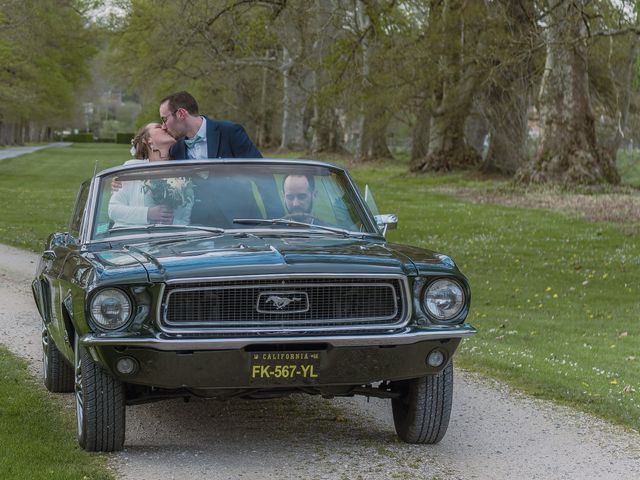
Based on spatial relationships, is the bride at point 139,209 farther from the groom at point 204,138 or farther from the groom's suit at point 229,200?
the groom at point 204,138

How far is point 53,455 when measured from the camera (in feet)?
19.8

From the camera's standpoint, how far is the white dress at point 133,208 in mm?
7012

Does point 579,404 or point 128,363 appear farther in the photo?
point 579,404

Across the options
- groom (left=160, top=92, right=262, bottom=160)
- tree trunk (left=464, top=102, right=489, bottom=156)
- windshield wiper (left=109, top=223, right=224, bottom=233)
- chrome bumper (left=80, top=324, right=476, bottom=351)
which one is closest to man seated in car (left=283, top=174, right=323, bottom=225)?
windshield wiper (left=109, top=223, right=224, bottom=233)

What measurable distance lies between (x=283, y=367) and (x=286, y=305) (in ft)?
1.02

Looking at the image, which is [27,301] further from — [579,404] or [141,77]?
[141,77]

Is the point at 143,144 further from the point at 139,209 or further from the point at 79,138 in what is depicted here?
the point at 79,138

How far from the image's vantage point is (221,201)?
281 inches

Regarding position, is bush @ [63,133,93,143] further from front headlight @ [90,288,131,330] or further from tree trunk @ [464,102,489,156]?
front headlight @ [90,288,131,330]

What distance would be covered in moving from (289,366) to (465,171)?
35.6m

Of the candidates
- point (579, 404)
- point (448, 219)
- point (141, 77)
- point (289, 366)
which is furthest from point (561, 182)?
point (141, 77)

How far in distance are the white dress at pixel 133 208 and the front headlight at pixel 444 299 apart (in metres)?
1.66

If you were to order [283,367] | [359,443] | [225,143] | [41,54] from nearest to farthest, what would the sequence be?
[283,367], [359,443], [225,143], [41,54]

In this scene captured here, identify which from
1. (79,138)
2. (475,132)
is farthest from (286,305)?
(79,138)
